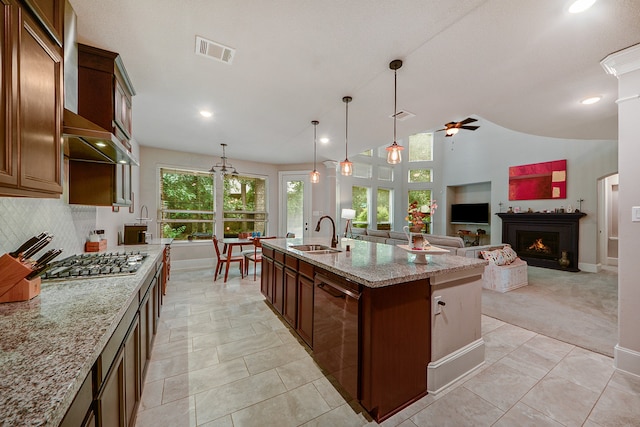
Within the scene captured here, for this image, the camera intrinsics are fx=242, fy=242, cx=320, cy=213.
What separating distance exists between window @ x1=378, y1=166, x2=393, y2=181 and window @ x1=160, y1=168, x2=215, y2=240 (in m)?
6.07

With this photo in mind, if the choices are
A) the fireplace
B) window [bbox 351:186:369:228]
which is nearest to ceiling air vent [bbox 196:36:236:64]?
window [bbox 351:186:369:228]

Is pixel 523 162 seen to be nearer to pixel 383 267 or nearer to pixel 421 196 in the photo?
pixel 421 196

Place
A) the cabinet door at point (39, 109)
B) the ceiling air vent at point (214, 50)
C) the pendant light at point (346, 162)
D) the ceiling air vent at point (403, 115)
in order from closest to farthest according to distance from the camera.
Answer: the cabinet door at point (39, 109)
the ceiling air vent at point (214, 50)
the pendant light at point (346, 162)
the ceiling air vent at point (403, 115)

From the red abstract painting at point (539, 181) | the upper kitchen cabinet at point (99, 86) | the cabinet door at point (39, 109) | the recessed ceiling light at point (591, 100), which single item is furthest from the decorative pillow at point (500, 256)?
the upper kitchen cabinet at point (99, 86)

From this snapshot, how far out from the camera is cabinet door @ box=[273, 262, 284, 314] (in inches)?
107

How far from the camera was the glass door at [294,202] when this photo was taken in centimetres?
659

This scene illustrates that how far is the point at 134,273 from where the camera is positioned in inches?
64.8

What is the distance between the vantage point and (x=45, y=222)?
1782 millimetres

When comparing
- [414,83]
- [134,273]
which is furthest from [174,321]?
[414,83]

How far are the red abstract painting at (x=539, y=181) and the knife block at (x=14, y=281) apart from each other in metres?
8.66

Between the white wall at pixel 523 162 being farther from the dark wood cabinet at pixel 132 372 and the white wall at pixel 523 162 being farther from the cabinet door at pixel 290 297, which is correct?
the dark wood cabinet at pixel 132 372

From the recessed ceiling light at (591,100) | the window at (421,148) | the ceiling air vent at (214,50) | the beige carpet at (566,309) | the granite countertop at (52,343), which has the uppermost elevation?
the window at (421,148)

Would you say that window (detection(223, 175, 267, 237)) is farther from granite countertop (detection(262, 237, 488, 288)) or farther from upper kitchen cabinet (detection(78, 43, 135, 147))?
granite countertop (detection(262, 237, 488, 288))

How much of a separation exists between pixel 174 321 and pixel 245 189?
4067 millimetres
